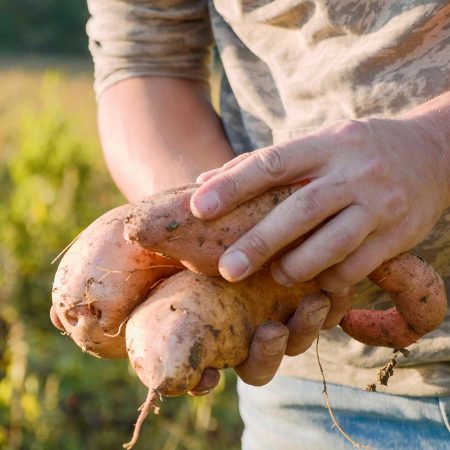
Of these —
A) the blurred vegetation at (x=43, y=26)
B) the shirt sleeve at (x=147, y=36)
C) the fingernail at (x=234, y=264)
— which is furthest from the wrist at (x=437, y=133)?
the blurred vegetation at (x=43, y=26)

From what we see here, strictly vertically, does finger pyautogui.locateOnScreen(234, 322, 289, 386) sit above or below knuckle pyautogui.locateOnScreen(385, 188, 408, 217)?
below

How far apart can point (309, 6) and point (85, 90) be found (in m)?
9.14

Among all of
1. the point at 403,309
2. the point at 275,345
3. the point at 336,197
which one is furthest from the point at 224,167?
the point at 403,309

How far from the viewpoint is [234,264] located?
128 cm

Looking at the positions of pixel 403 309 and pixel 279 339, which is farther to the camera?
pixel 403 309

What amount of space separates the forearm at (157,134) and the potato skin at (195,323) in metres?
0.35

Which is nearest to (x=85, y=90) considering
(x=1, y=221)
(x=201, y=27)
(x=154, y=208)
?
(x=1, y=221)

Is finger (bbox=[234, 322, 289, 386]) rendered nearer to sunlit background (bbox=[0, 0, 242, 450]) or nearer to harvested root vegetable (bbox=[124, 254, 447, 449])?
harvested root vegetable (bbox=[124, 254, 447, 449])

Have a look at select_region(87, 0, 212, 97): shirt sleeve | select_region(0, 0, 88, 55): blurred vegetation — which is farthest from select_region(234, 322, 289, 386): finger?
select_region(0, 0, 88, 55): blurred vegetation

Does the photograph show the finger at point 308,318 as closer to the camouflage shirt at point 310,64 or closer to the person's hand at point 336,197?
the person's hand at point 336,197

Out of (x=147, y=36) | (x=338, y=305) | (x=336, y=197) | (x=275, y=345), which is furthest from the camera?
(x=147, y=36)

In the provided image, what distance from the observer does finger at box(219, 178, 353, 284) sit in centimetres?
125

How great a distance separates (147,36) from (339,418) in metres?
0.95

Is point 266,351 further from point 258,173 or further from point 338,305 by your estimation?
point 258,173
